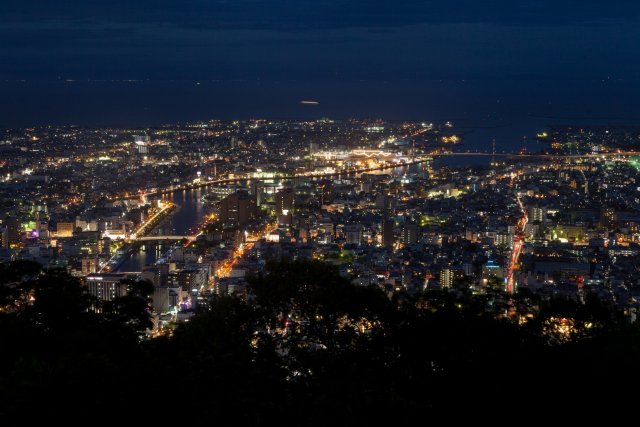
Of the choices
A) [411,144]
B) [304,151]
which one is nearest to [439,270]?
[304,151]

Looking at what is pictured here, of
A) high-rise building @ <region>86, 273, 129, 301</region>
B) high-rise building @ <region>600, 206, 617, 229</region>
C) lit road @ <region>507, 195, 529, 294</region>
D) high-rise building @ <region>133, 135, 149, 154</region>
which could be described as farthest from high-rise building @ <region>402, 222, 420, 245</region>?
high-rise building @ <region>133, 135, 149, 154</region>

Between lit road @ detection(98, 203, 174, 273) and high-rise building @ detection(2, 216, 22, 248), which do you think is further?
high-rise building @ detection(2, 216, 22, 248)

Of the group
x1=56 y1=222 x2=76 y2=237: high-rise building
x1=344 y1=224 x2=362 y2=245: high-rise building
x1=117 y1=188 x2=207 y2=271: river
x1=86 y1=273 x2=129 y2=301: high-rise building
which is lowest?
x1=117 y1=188 x2=207 y2=271: river

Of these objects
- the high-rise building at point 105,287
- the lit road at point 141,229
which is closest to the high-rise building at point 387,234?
the lit road at point 141,229

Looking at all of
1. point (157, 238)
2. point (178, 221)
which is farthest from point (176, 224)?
point (157, 238)

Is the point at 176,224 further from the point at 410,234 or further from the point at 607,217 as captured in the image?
the point at 607,217

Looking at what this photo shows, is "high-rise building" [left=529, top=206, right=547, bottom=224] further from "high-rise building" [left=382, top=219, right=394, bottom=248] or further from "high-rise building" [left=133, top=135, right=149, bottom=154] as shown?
"high-rise building" [left=133, top=135, right=149, bottom=154]
